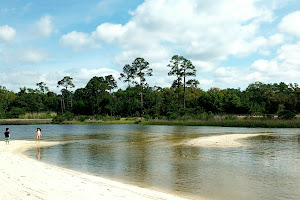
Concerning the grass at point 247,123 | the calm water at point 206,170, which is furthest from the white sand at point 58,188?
the grass at point 247,123

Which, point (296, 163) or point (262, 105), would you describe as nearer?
point (296, 163)

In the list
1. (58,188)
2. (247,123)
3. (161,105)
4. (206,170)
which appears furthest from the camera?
(161,105)

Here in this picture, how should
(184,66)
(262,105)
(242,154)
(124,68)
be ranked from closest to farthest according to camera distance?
(242,154) < (184,66) < (262,105) < (124,68)

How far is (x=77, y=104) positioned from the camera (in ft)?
310

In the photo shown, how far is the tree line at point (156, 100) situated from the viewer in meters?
70.7

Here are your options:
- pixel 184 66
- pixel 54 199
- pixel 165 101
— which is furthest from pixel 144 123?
pixel 54 199

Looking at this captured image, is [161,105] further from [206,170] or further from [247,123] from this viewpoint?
[206,170]

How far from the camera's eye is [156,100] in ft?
279

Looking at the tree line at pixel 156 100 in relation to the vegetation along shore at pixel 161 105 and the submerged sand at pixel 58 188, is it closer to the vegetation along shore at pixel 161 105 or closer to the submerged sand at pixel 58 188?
the vegetation along shore at pixel 161 105

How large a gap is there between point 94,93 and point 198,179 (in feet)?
272

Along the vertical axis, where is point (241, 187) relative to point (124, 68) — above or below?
below

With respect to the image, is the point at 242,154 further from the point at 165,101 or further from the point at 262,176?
the point at 165,101

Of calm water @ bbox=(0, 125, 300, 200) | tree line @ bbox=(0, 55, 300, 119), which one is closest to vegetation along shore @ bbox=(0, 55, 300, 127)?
tree line @ bbox=(0, 55, 300, 119)

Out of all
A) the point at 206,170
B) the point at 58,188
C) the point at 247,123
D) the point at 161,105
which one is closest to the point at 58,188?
the point at 58,188
